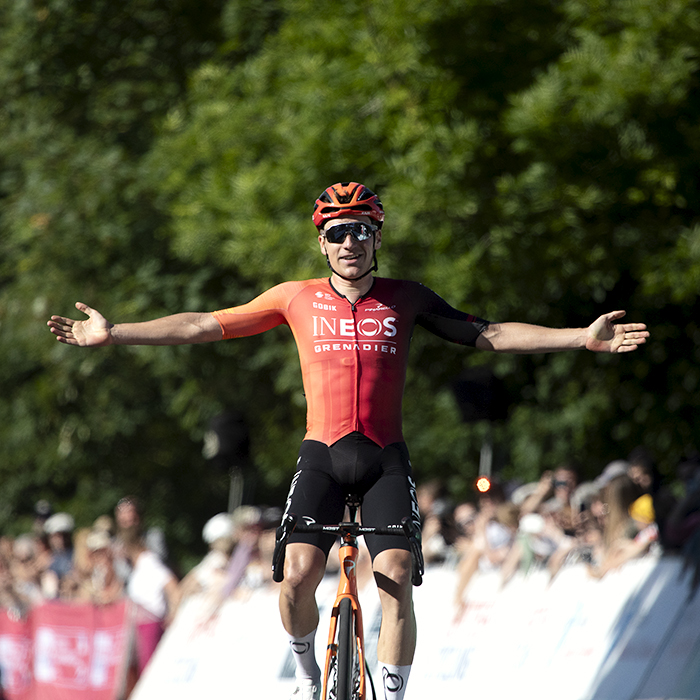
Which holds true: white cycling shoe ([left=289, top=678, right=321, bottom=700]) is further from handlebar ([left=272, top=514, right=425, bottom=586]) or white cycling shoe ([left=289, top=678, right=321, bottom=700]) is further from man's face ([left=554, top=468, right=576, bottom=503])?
man's face ([left=554, top=468, right=576, bottom=503])

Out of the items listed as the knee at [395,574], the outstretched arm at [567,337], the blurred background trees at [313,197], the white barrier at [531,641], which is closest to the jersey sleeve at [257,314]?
the outstretched arm at [567,337]

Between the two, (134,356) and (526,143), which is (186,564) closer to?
(134,356)

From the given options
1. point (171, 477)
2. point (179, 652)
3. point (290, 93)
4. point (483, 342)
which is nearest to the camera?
point (483, 342)

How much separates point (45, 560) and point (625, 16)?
875 cm

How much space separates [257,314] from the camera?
5.85m

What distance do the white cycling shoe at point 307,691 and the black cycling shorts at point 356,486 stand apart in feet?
2.37

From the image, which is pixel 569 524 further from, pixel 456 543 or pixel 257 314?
pixel 257 314

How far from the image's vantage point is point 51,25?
14.6 metres

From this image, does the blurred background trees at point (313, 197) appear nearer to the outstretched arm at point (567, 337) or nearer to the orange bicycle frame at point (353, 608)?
the outstretched arm at point (567, 337)

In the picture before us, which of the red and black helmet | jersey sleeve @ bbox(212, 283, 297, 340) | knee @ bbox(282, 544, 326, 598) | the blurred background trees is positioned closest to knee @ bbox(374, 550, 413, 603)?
knee @ bbox(282, 544, 326, 598)

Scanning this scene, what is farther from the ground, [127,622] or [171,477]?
[171,477]

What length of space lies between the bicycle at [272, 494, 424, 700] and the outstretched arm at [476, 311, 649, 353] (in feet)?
3.52

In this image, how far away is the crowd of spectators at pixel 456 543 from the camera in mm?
8000

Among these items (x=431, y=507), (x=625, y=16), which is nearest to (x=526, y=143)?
(x=625, y=16)
